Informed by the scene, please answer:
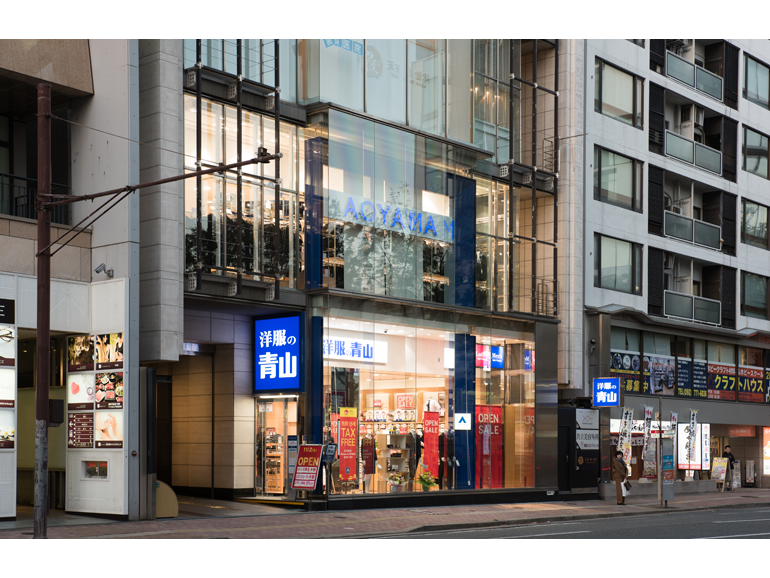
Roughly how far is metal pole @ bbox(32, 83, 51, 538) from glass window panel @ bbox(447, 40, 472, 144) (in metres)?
15.0

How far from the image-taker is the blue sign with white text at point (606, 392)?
110ft

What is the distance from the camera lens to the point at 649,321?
3800 cm

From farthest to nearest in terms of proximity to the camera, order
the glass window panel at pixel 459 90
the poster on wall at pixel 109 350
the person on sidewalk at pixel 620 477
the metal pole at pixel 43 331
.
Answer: the person on sidewalk at pixel 620 477 → the glass window panel at pixel 459 90 → the poster on wall at pixel 109 350 → the metal pole at pixel 43 331

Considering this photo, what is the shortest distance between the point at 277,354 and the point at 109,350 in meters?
5.66

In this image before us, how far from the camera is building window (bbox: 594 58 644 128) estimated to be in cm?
3700

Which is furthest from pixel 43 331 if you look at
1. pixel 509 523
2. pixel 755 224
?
pixel 755 224

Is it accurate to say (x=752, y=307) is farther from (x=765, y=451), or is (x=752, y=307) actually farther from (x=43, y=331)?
(x=43, y=331)

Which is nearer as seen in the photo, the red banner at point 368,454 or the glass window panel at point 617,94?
the red banner at point 368,454

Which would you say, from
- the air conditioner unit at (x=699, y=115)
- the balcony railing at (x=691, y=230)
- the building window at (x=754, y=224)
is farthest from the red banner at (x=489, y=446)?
the building window at (x=754, y=224)

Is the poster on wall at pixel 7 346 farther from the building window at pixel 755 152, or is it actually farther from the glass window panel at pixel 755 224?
the building window at pixel 755 152

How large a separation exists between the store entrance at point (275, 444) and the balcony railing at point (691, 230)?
67.3 ft

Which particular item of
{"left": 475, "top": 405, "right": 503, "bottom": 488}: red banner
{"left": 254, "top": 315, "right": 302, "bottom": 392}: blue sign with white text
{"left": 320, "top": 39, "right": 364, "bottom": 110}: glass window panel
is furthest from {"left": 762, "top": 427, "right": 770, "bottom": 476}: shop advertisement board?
{"left": 320, "top": 39, "right": 364, "bottom": 110}: glass window panel

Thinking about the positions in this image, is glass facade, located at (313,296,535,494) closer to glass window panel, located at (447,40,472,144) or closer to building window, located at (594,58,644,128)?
glass window panel, located at (447,40,472,144)

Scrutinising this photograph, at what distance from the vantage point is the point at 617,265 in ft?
123
